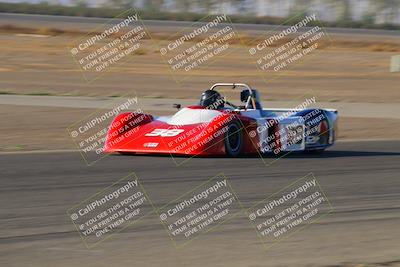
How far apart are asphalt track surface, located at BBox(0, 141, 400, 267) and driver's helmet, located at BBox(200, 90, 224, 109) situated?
105 cm

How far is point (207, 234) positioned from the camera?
9.41m

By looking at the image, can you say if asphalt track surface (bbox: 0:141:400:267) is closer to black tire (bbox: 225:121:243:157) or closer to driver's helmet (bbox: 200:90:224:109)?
black tire (bbox: 225:121:243:157)

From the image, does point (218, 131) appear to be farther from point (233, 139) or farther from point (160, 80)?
point (160, 80)

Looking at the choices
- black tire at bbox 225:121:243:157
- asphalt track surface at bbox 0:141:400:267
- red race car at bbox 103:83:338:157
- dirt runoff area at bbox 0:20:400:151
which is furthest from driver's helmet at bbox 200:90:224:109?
dirt runoff area at bbox 0:20:400:151

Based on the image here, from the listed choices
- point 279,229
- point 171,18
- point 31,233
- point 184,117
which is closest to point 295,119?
point 184,117

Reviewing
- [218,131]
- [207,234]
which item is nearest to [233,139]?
[218,131]

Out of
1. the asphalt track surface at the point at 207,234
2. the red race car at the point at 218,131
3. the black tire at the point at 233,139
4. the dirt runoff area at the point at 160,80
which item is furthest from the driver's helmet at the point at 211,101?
the dirt runoff area at the point at 160,80

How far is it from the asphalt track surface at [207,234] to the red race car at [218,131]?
0.71ft

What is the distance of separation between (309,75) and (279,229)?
2827cm

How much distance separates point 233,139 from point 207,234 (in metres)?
6.20

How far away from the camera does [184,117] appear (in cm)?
1554

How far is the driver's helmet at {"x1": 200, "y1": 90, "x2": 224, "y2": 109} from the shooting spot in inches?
630

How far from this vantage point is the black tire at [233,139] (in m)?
15.2

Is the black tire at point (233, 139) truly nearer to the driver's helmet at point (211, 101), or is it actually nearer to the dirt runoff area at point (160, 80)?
the driver's helmet at point (211, 101)
